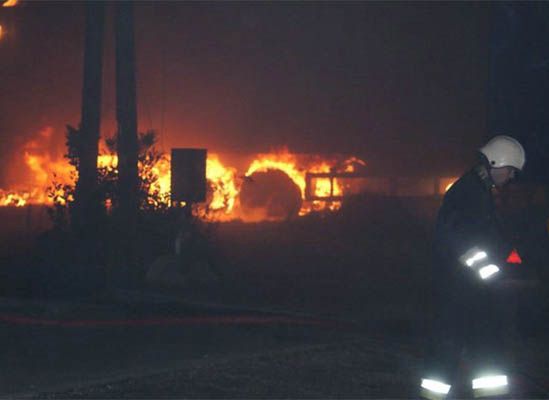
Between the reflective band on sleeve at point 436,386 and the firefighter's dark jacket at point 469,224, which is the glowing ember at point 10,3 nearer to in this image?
the firefighter's dark jacket at point 469,224

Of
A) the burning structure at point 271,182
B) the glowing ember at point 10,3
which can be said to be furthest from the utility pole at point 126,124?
the glowing ember at point 10,3

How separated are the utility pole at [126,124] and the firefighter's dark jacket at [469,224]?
8524 mm

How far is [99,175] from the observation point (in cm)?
1579

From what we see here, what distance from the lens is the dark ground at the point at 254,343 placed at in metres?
7.43

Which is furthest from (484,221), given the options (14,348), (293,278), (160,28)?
(160,28)

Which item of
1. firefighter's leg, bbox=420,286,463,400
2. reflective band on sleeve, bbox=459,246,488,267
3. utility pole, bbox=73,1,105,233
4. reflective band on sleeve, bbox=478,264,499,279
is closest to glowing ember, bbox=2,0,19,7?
utility pole, bbox=73,1,105,233

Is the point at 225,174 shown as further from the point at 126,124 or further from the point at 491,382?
the point at 491,382

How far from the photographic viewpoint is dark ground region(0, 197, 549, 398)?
24.4 ft

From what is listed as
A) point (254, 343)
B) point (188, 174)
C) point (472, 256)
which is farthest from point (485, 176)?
point (188, 174)

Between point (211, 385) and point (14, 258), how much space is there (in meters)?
10.1

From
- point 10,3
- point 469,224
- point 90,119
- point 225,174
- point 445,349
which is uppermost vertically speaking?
point 10,3

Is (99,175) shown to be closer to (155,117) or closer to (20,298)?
(20,298)

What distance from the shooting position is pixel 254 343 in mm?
→ 9305

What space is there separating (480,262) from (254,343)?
3.88 m
